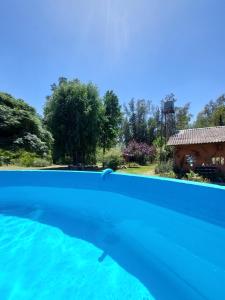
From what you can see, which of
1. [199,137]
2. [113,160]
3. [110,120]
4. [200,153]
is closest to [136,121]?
[110,120]

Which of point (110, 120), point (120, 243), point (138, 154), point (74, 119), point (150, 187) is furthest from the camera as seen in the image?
point (138, 154)

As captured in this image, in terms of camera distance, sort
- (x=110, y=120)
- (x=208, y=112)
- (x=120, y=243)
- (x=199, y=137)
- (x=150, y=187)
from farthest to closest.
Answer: (x=208, y=112)
(x=110, y=120)
(x=199, y=137)
(x=150, y=187)
(x=120, y=243)

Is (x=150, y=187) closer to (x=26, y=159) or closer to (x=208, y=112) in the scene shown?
(x=26, y=159)

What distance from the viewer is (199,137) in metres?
15.8

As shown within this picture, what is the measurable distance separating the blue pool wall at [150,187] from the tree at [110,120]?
1551 centimetres

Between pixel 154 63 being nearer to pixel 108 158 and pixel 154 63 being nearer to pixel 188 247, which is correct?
pixel 108 158

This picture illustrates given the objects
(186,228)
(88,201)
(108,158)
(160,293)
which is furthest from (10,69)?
(160,293)

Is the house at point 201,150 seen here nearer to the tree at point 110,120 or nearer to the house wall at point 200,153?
the house wall at point 200,153

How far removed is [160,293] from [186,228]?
7.15ft

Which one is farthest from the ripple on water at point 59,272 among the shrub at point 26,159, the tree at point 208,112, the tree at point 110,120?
the tree at point 208,112

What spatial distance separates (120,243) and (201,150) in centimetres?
1212

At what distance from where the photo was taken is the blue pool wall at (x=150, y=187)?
4.40m

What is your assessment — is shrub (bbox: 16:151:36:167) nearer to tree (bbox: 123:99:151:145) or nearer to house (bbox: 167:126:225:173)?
house (bbox: 167:126:225:173)

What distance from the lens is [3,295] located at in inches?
118
